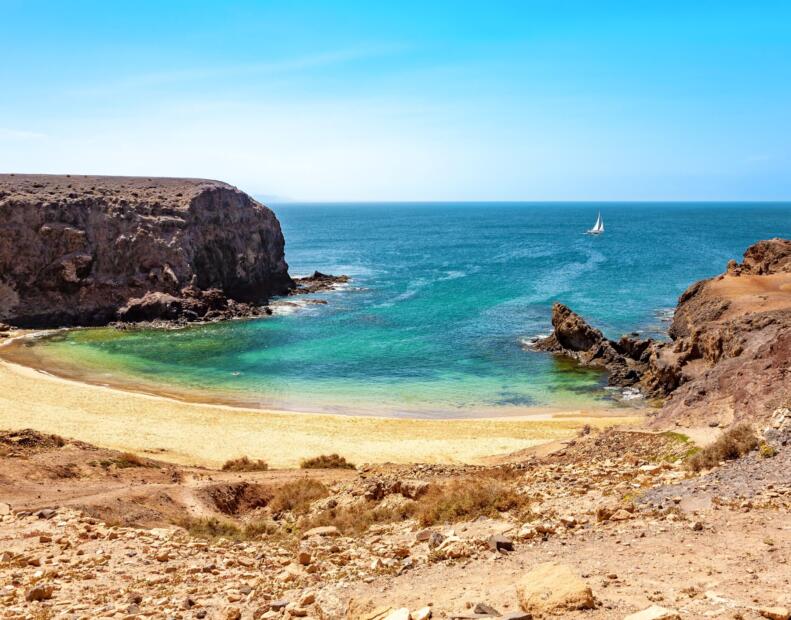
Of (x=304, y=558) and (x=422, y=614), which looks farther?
(x=304, y=558)

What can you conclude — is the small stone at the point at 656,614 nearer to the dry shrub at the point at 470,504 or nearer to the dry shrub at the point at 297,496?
the dry shrub at the point at 470,504

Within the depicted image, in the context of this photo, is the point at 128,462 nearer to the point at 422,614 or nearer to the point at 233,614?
the point at 233,614

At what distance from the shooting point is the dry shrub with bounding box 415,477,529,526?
14.4 meters

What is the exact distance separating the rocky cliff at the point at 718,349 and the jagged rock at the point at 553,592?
40.8ft

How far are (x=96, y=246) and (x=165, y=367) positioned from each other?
2520cm

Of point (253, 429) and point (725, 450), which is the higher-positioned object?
point (725, 450)

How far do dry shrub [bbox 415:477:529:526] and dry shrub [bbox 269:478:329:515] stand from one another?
400 cm

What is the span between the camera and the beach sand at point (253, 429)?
28156 mm

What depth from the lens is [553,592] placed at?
29.3 ft

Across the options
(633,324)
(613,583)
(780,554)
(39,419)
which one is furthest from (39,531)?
(633,324)

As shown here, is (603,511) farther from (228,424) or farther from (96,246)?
(96,246)

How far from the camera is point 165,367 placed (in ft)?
156

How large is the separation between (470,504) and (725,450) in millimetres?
6609

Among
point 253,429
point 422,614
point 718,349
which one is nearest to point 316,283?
point 253,429
